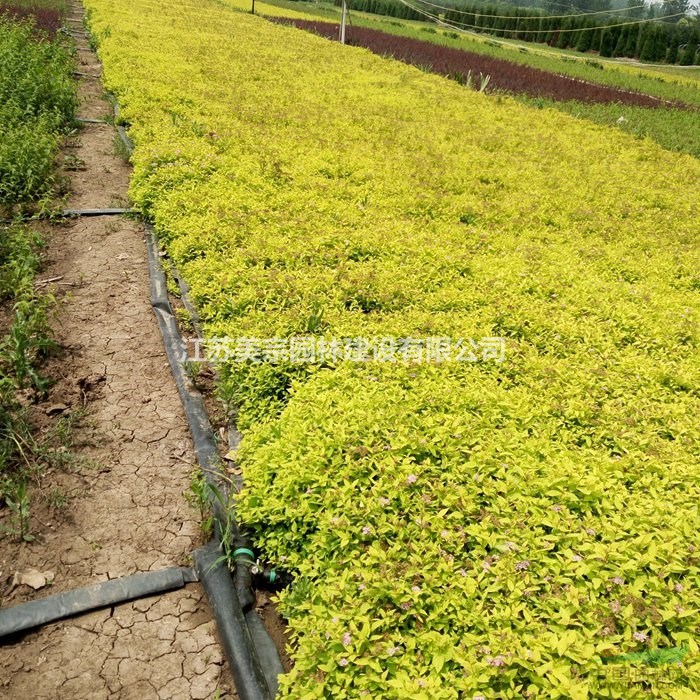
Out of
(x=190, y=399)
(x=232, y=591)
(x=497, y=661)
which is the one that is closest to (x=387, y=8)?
(x=190, y=399)

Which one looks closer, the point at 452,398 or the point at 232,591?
the point at 232,591

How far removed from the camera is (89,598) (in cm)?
258

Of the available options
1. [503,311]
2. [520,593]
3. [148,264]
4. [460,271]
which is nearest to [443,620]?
[520,593]

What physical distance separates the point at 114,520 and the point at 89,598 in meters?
0.50

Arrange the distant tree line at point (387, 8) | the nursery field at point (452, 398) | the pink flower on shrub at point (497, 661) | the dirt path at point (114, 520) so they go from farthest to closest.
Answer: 1. the distant tree line at point (387, 8)
2. the dirt path at point (114, 520)
3. the nursery field at point (452, 398)
4. the pink flower on shrub at point (497, 661)

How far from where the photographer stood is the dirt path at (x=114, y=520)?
7.80 feet

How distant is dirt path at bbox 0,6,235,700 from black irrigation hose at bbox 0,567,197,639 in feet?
0.16

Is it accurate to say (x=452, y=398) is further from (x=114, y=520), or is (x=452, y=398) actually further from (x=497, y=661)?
(x=114, y=520)

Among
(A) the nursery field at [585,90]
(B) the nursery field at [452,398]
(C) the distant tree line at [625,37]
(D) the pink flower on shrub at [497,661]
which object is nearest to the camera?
(D) the pink flower on shrub at [497,661]

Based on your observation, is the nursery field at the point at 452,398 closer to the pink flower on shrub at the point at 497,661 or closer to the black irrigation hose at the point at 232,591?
the pink flower on shrub at the point at 497,661

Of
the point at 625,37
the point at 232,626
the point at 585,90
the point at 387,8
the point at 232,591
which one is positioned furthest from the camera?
the point at 387,8

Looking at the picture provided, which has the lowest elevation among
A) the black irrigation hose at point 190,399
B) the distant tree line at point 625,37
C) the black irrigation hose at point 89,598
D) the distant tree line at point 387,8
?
the black irrigation hose at point 89,598

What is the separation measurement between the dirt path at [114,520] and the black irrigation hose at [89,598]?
0.16 ft

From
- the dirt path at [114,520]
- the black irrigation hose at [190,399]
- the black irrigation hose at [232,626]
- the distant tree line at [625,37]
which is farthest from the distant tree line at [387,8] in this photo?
the black irrigation hose at [232,626]
